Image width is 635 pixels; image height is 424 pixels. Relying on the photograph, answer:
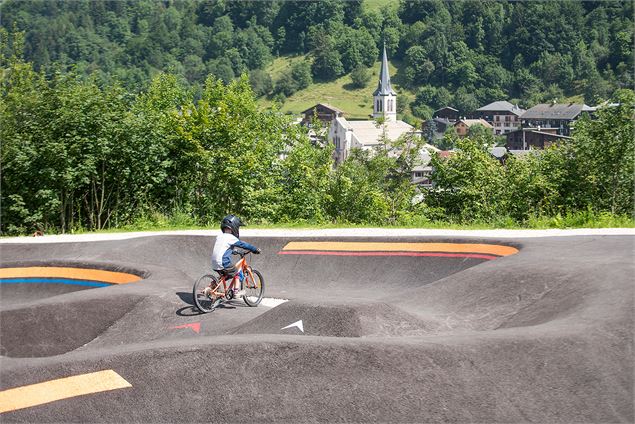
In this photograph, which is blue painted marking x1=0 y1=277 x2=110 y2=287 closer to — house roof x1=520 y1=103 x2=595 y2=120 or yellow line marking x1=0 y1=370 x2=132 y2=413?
yellow line marking x1=0 y1=370 x2=132 y2=413

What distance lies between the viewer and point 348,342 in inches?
412

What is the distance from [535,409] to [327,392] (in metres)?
2.55

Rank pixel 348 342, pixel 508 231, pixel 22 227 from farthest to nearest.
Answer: pixel 22 227, pixel 508 231, pixel 348 342

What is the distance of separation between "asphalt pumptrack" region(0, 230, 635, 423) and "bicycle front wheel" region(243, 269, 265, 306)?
0.28m

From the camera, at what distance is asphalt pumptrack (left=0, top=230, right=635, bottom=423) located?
9625mm

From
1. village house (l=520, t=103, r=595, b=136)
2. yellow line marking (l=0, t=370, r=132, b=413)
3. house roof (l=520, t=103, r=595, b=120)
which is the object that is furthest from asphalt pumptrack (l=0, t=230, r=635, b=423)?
house roof (l=520, t=103, r=595, b=120)

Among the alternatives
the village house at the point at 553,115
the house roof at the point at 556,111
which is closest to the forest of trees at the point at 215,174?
the village house at the point at 553,115

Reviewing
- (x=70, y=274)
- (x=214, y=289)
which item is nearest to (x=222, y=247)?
(x=214, y=289)

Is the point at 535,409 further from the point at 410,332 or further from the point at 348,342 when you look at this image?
the point at 410,332

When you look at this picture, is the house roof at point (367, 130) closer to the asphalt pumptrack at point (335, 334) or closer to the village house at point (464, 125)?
the village house at point (464, 125)

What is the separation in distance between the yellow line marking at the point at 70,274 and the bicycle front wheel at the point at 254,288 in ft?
11.3

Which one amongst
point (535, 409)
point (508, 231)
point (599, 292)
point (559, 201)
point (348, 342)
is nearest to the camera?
point (535, 409)

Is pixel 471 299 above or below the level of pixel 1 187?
below

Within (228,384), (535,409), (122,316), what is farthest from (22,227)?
(535,409)
